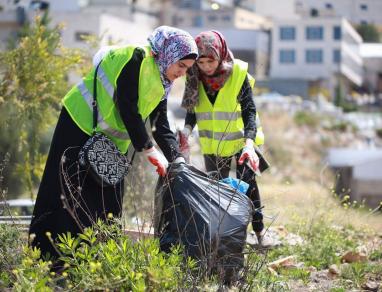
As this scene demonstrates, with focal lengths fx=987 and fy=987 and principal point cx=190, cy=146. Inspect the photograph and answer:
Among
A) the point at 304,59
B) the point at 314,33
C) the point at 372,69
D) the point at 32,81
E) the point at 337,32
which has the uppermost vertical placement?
the point at 32,81

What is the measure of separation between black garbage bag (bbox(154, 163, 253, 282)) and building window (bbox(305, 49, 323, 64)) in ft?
269

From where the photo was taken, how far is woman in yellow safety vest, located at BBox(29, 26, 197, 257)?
5.73 metres

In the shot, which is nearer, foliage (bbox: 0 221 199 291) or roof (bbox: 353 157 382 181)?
foliage (bbox: 0 221 199 291)

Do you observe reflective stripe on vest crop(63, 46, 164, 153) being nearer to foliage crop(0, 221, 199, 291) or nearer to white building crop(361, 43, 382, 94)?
foliage crop(0, 221, 199, 291)

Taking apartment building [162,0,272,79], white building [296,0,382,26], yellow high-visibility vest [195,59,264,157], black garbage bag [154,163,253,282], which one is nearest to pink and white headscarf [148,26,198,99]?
black garbage bag [154,163,253,282]

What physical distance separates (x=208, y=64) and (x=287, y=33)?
266ft

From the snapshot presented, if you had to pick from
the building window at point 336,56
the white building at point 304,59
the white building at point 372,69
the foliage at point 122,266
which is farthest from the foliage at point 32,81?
the building window at point 336,56

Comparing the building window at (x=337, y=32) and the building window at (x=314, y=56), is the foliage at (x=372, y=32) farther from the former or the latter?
the building window at (x=314, y=56)

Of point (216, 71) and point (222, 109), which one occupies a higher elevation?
point (216, 71)

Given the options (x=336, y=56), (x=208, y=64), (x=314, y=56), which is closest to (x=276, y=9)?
(x=314, y=56)

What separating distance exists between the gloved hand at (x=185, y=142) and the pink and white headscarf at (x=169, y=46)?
3.00 ft

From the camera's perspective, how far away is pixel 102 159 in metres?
5.80

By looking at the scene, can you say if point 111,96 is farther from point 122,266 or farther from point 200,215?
point 122,266

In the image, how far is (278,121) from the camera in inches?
2766
